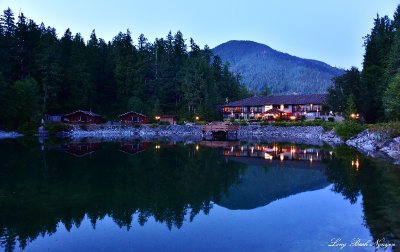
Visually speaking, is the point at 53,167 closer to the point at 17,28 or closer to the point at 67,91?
the point at 67,91

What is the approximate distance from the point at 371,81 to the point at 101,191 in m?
55.8

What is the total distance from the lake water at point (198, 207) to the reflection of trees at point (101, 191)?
49 millimetres

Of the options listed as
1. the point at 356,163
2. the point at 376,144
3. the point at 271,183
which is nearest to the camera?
the point at 271,183

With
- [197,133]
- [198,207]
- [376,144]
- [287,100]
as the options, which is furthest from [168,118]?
[198,207]

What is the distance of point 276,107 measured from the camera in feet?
287

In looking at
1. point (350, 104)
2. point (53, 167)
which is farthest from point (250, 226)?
point (350, 104)

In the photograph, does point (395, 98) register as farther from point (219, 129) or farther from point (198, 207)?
point (198, 207)

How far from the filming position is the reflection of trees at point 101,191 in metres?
14.6

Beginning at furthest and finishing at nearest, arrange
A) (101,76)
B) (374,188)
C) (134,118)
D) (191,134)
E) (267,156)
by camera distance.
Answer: (101,76) < (134,118) < (191,134) < (267,156) < (374,188)

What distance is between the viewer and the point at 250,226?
562 inches

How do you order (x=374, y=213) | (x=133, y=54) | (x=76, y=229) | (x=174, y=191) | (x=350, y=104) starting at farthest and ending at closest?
(x=133, y=54)
(x=350, y=104)
(x=174, y=191)
(x=374, y=213)
(x=76, y=229)

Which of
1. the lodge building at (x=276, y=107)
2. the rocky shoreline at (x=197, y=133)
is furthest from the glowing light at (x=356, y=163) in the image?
the lodge building at (x=276, y=107)

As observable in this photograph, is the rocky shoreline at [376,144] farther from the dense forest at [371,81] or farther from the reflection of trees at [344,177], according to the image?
the dense forest at [371,81]

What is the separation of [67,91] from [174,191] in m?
68.0
